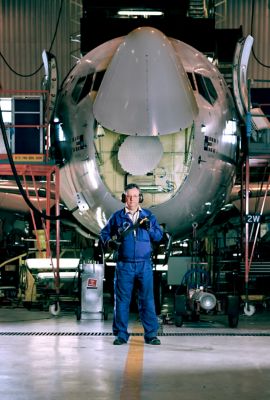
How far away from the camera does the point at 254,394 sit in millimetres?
7668

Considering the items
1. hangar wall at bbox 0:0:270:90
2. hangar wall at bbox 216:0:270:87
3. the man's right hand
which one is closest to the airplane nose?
the man's right hand

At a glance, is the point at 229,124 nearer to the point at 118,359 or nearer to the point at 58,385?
the point at 118,359

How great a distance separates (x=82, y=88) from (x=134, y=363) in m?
7.29

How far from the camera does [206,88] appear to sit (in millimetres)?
15766

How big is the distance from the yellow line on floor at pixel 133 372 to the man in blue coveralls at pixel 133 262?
11.2 inches

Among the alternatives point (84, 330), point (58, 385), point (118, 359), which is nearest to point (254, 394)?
point (58, 385)

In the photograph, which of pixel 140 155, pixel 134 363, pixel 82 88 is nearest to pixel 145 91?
pixel 140 155

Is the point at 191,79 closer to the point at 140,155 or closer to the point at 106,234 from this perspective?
the point at 140,155

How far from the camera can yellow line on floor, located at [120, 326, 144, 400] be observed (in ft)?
25.2

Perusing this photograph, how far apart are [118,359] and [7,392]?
229 cm

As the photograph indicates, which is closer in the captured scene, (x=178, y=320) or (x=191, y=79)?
(x=178, y=320)

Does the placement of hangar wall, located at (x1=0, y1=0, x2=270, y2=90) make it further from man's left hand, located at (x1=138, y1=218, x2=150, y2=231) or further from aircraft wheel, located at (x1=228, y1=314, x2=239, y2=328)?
man's left hand, located at (x1=138, y1=218, x2=150, y2=231)

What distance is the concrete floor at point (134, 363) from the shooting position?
25.5 feet

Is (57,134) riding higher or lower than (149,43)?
lower
